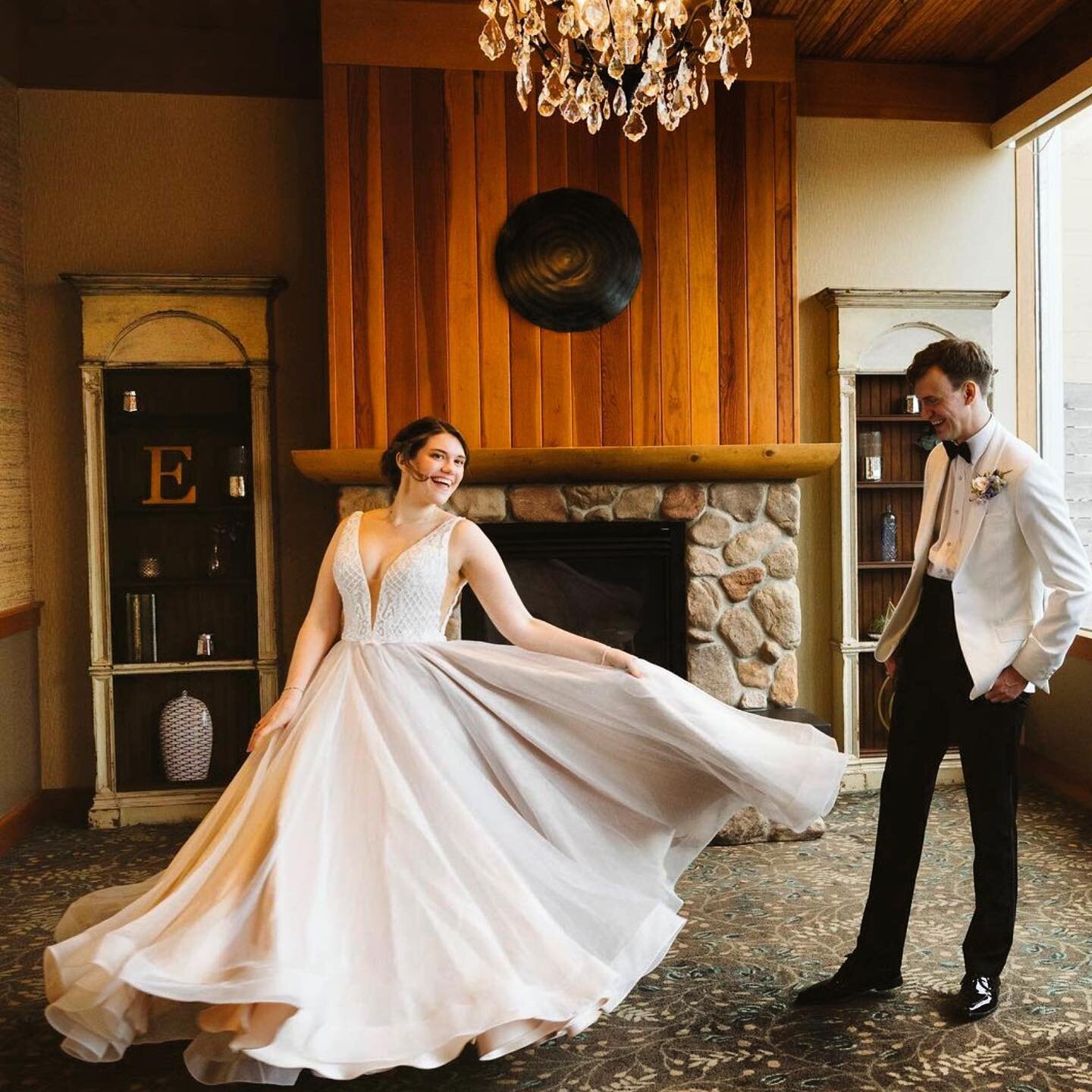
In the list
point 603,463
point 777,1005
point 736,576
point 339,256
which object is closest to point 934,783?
point 777,1005

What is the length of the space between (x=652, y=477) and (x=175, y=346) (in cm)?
211

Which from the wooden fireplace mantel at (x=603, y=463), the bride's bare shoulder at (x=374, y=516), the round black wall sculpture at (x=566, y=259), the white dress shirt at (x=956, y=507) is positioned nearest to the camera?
the white dress shirt at (x=956, y=507)

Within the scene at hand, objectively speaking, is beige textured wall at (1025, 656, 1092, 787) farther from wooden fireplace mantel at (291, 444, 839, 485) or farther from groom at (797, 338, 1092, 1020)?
groom at (797, 338, 1092, 1020)

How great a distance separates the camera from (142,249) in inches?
183

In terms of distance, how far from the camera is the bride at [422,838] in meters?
2.10

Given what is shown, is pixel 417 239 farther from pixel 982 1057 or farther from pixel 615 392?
pixel 982 1057

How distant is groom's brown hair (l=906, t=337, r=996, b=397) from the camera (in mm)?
2621

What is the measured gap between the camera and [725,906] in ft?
11.7

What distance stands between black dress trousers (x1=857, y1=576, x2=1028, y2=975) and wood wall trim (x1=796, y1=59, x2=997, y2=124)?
3.04 meters

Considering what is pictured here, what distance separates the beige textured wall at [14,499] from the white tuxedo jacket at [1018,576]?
371cm

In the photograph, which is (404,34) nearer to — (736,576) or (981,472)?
(736,576)

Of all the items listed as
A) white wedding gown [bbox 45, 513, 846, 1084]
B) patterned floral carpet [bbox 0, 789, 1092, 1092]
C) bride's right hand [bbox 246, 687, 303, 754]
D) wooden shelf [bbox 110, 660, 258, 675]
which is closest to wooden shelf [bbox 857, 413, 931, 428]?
patterned floral carpet [bbox 0, 789, 1092, 1092]

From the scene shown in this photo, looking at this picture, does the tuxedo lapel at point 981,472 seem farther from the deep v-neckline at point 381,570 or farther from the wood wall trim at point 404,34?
the wood wall trim at point 404,34

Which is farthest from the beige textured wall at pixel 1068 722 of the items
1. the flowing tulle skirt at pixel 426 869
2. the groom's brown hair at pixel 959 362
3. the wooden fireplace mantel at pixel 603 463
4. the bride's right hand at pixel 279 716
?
the bride's right hand at pixel 279 716
